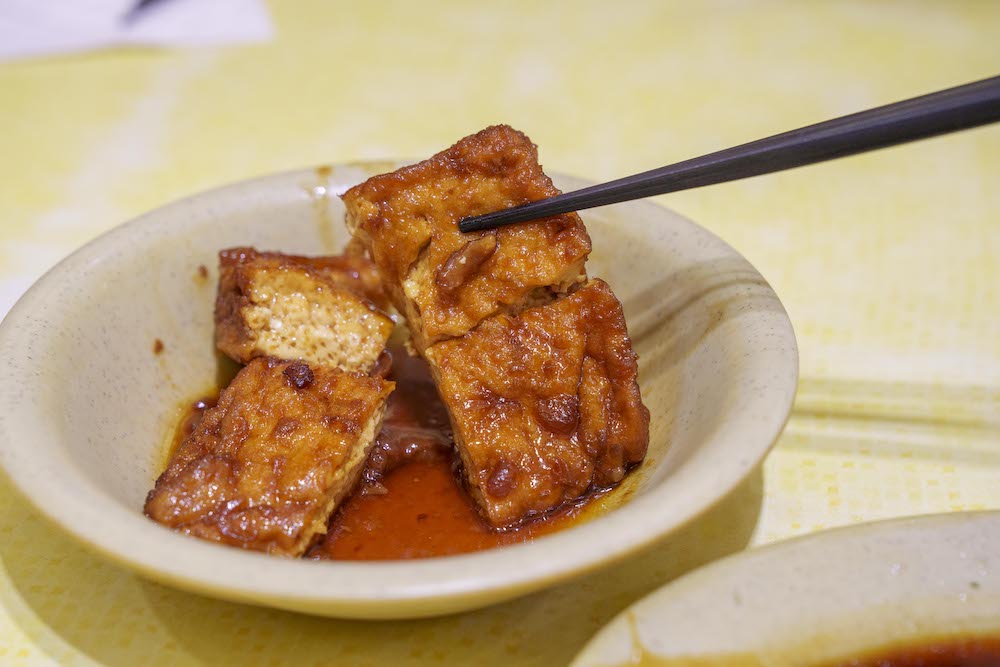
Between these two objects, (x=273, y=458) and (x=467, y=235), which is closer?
(x=273, y=458)

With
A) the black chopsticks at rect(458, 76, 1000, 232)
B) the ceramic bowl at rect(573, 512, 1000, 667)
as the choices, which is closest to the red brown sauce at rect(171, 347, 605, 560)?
the ceramic bowl at rect(573, 512, 1000, 667)

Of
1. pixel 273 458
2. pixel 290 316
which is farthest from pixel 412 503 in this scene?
pixel 290 316

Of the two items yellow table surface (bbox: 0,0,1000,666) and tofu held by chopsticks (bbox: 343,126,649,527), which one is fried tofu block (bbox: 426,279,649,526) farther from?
yellow table surface (bbox: 0,0,1000,666)

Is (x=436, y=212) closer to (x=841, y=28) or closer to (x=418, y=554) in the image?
(x=418, y=554)

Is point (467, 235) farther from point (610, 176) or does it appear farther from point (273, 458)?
point (610, 176)

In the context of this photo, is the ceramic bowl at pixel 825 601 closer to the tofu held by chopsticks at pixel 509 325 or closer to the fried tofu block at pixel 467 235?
the tofu held by chopsticks at pixel 509 325

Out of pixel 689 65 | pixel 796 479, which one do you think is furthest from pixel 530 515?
pixel 689 65
